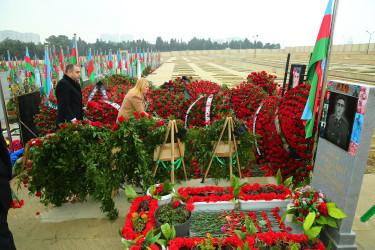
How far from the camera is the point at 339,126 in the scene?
279 cm

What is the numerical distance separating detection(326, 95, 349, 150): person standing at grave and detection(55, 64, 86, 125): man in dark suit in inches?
147

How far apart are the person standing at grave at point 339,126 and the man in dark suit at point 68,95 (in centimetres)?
373

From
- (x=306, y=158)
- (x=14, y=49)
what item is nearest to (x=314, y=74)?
(x=306, y=158)

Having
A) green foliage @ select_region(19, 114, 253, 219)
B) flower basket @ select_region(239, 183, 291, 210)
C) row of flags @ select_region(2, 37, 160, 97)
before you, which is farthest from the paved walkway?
row of flags @ select_region(2, 37, 160, 97)

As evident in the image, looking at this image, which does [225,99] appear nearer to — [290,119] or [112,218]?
[290,119]

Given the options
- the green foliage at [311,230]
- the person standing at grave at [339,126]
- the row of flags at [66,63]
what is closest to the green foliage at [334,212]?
the green foliage at [311,230]

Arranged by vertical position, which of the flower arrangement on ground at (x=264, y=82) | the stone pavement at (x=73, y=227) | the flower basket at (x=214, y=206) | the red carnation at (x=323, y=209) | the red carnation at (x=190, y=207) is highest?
the flower arrangement on ground at (x=264, y=82)

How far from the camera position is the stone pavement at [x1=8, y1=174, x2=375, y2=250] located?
9.93 feet

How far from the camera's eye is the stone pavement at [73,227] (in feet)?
9.93

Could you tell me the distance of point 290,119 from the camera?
3.89 m

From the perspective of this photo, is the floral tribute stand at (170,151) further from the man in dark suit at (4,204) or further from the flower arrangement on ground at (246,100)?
the flower arrangement on ground at (246,100)

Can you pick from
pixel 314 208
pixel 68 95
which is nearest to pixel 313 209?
pixel 314 208

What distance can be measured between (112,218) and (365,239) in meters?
3.28

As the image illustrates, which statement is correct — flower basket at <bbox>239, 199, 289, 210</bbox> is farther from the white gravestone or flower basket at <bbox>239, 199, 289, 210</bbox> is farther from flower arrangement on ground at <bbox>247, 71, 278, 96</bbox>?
flower arrangement on ground at <bbox>247, 71, 278, 96</bbox>
